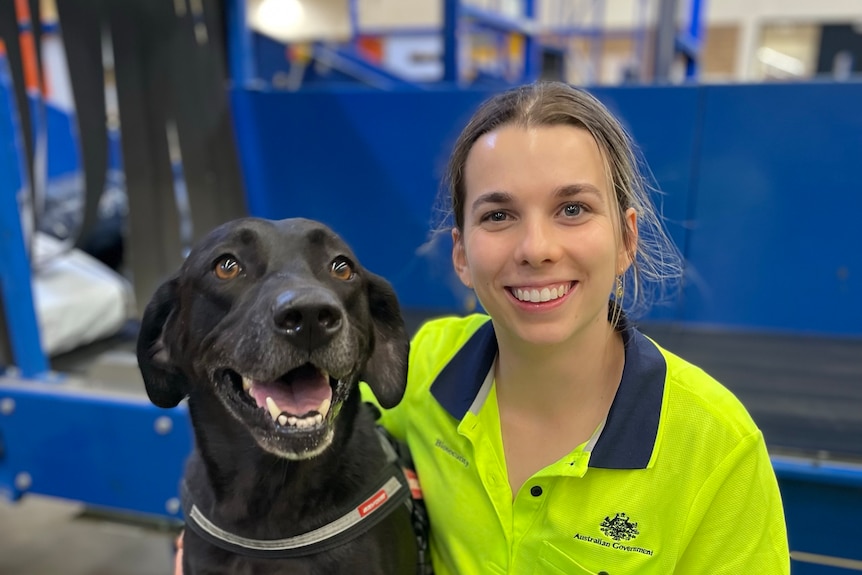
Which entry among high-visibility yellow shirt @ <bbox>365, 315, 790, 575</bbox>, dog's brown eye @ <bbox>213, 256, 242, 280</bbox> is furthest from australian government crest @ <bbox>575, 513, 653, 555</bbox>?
dog's brown eye @ <bbox>213, 256, 242, 280</bbox>

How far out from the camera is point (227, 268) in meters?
1.06

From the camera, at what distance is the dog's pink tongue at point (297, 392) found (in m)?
0.98

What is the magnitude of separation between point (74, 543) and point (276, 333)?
6.65ft

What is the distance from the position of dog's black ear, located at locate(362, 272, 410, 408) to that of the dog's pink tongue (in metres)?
0.16

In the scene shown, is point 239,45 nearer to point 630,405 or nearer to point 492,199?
point 492,199

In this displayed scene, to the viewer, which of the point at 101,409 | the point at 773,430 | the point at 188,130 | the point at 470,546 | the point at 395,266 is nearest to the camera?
the point at 470,546

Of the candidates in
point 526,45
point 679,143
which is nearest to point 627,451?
point 679,143

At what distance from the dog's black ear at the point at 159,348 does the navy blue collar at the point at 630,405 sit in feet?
1.64

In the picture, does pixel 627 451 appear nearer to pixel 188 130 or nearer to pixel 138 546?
pixel 138 546

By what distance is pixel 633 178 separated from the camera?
1.12m

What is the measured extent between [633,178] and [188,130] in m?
2.02

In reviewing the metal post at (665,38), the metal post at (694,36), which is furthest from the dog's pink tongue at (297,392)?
the metal post at (694,36)

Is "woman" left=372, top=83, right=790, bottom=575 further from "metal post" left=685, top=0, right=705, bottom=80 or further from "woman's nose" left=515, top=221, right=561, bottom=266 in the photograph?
"metal post" left=685, top=0, right=705, bottom=80

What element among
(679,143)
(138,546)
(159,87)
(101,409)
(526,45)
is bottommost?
(138,546)
